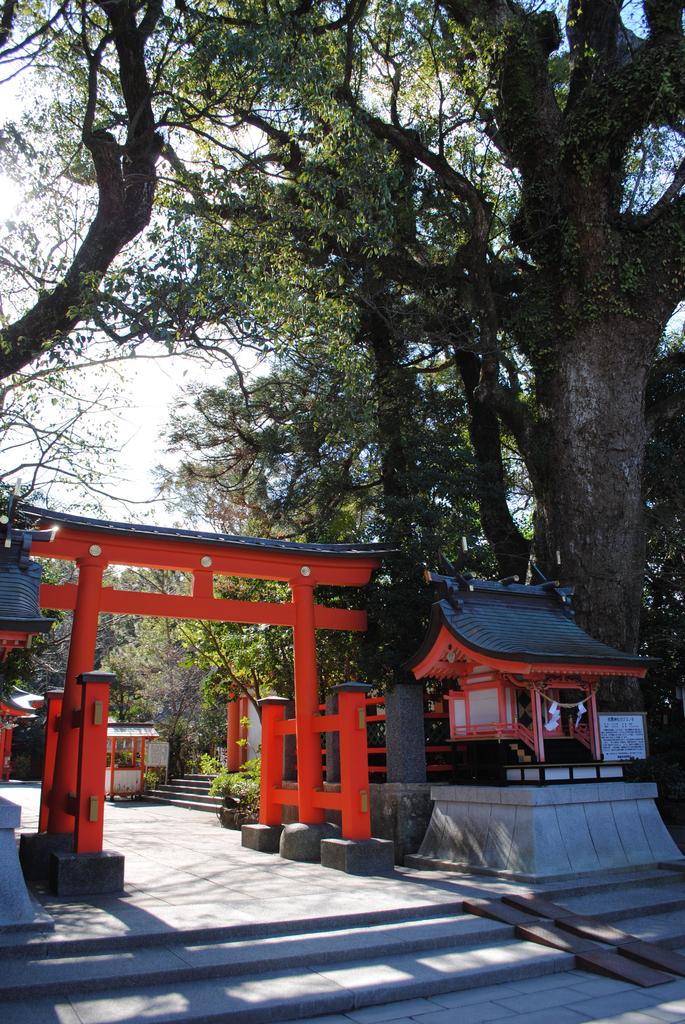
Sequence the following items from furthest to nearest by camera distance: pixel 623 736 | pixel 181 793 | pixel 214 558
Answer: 1. pixel 181 793
2. pixel 214 558
3. pixel 623 736

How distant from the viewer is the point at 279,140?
39.8 ft

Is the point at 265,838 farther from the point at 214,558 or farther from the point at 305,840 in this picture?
the point at 214,558

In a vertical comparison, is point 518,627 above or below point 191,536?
below

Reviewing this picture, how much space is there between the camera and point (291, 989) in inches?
193

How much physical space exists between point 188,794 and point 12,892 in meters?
A: 14.0

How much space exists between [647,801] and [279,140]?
422 inches

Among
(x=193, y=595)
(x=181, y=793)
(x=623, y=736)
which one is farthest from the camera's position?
(x=181, y=793)

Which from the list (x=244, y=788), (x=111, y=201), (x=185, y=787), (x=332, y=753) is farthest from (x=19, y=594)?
(x=185, y=787)

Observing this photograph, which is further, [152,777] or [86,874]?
[152,777]

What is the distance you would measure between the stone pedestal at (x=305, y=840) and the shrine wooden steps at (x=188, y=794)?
7249 mm

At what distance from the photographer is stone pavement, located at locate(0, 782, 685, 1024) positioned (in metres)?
4.72

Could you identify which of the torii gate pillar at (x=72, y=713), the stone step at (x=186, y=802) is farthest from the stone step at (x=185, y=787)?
the torii gate pillar at (x=72, y=713)

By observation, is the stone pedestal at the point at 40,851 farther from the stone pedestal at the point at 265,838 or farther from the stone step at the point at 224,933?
the stone pedestal at the point at 265,838

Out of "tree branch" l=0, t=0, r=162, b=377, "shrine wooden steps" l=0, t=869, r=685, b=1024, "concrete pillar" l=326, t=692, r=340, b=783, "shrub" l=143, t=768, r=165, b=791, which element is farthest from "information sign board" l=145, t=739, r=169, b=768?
"tree branch" l=0, t=0, r=162, b=377
